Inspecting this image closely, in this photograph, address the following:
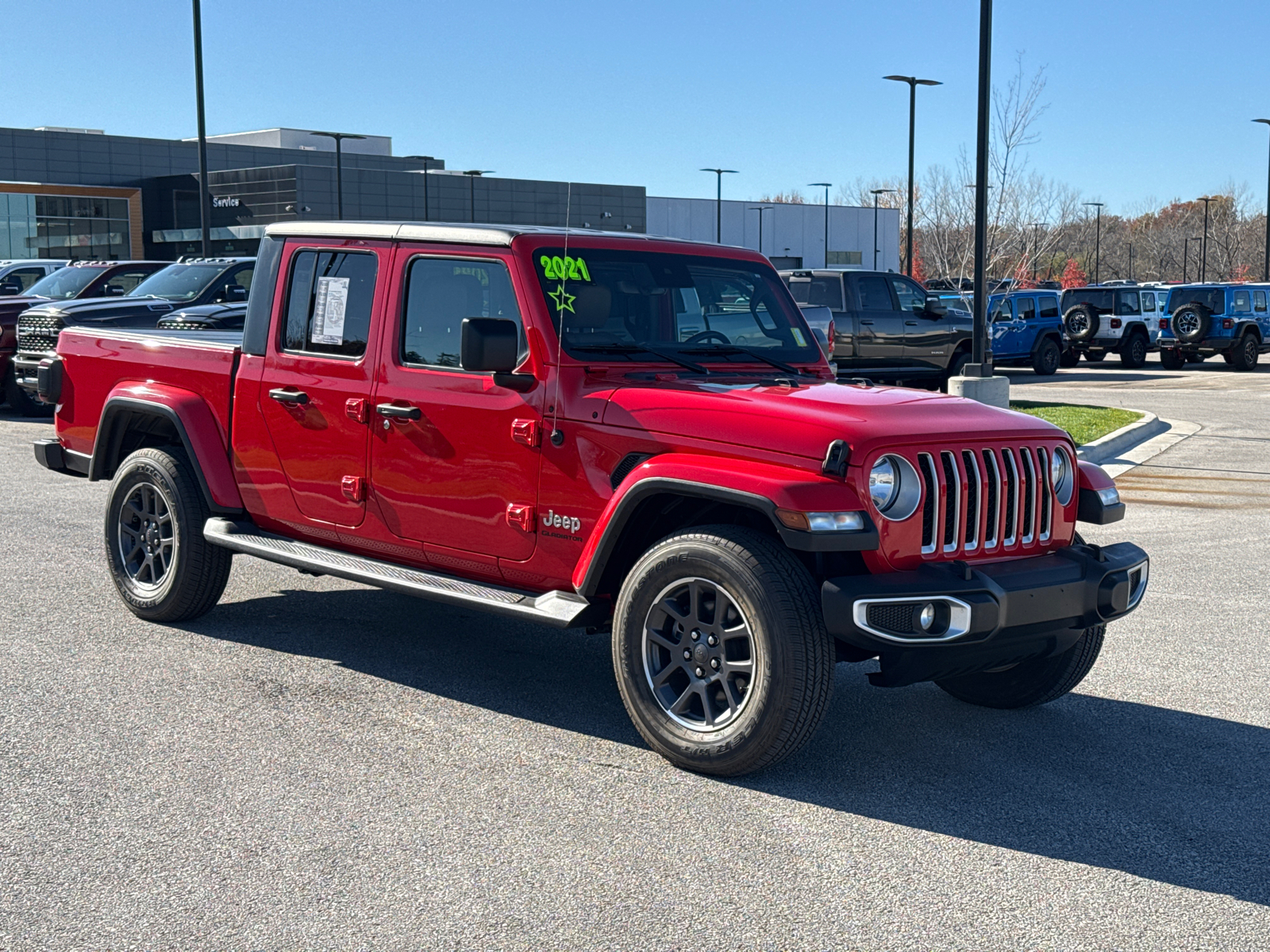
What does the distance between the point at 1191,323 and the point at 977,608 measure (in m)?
28.9

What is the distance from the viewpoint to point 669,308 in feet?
19.2

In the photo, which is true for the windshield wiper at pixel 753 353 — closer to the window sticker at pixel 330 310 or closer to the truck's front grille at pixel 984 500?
the truck's front grille at pixel 984 500

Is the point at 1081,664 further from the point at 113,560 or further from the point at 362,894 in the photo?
the point at 113,560

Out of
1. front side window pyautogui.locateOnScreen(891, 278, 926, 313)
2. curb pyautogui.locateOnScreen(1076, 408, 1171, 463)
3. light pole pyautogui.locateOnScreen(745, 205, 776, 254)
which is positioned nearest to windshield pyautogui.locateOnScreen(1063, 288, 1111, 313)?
front side window pyautogui.locateOnScreen(891, 278, 926, 313)

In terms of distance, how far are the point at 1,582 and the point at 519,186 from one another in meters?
69.5

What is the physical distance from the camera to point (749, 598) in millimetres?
4609

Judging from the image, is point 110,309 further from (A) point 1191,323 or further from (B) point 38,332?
(A) point 1191,323

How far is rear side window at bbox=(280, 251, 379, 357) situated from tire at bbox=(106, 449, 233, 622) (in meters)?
0.96

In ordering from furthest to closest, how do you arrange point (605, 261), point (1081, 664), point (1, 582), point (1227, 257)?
point (1227, 257) → point (1, 582) → point (605, 261) → point (1081, 664)

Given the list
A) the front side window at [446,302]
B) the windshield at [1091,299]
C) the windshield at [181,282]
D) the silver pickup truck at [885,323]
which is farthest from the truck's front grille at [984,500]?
the windshield at [1091,299]

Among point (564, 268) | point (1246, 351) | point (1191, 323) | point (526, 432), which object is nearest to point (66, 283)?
point (564, 268)

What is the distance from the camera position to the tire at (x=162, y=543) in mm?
6707

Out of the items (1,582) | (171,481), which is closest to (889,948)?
(171,481)

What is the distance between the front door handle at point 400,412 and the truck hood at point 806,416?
95cm
